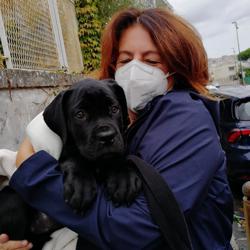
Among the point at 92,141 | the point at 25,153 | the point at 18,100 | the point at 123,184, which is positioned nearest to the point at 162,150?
the point at 123,184

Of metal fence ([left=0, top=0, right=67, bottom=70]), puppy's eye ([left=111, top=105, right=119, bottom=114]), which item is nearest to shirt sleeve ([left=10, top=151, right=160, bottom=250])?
puppy's eye ([left=111, top=105, right=119, bottom=114])

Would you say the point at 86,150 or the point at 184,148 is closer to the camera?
the point at 184,148

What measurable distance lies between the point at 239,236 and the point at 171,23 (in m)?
4.02

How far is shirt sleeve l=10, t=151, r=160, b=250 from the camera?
5.81 feet

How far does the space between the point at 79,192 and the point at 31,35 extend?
509 centimetres

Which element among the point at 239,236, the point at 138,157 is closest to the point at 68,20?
the point at 239,236

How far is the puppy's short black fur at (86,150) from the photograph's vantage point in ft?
6.29

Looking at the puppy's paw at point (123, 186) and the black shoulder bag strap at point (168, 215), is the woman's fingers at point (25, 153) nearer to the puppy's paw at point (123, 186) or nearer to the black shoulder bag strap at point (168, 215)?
the puppy's paw at point (123, 186)

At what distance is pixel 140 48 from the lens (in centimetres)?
249

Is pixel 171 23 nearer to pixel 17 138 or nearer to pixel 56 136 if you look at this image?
pixel 56 136

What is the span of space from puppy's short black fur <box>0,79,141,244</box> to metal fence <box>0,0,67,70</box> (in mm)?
3126

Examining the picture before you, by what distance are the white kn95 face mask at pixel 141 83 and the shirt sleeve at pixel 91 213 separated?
756 mm

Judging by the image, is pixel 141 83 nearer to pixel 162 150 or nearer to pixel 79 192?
pixel 162 150

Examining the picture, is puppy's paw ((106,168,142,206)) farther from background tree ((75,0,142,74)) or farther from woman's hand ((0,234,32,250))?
background tree ((75,0,142,74))
